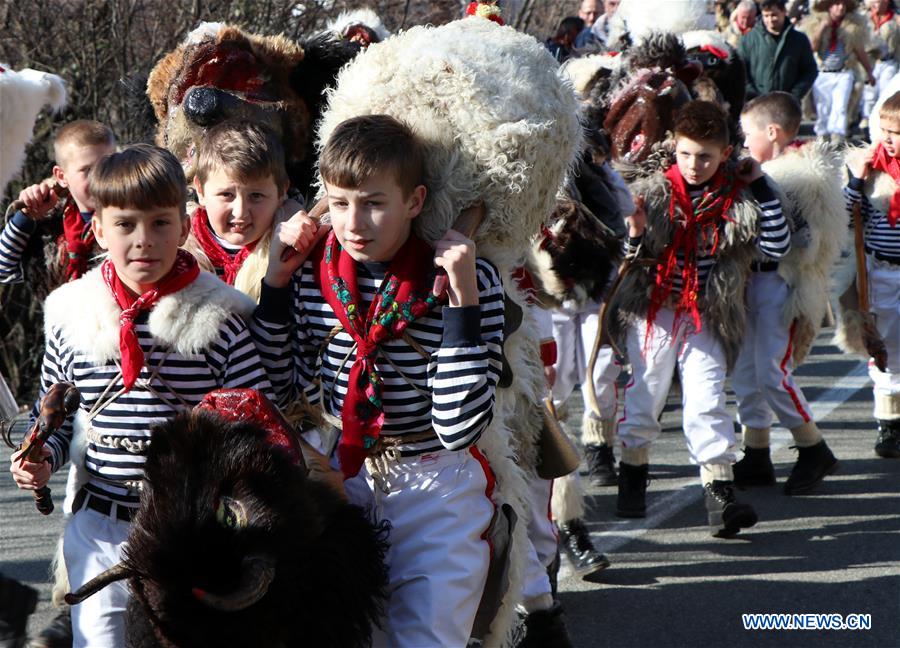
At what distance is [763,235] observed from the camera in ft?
18.7

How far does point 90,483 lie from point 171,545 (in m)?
0.80

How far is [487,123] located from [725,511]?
292 centimetres

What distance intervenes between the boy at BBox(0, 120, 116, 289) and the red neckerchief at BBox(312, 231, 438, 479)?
6.95 feet

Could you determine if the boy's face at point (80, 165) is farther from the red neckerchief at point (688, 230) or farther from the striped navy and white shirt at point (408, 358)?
the red neckerchief at point (688, 230)

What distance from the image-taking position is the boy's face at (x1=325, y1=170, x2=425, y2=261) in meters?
3.05

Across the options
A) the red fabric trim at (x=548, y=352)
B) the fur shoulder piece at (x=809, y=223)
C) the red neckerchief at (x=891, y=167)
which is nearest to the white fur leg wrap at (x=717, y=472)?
the fur shoulder piece at (x=809, y=223)

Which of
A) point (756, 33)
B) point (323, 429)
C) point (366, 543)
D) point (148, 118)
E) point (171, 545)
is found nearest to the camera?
point (171, 545)

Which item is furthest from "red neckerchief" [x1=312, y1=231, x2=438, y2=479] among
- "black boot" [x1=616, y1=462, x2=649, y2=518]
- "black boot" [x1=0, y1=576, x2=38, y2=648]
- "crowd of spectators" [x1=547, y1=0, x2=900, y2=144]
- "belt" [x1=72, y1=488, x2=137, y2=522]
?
"crowd of spectators" [x1=547, y1=0, x2=900, y2=144]

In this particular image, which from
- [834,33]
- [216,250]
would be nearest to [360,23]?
[216,250]

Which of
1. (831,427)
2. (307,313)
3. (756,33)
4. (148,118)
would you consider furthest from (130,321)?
(756,33)

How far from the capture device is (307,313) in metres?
3.27

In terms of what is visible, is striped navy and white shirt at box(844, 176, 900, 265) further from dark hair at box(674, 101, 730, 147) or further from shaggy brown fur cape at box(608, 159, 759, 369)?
dark hair at box(674, 101, 730, 147)

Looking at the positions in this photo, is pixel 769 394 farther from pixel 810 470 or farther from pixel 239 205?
pixel 239 205

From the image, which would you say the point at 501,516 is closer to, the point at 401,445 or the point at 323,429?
the point at 401,445
